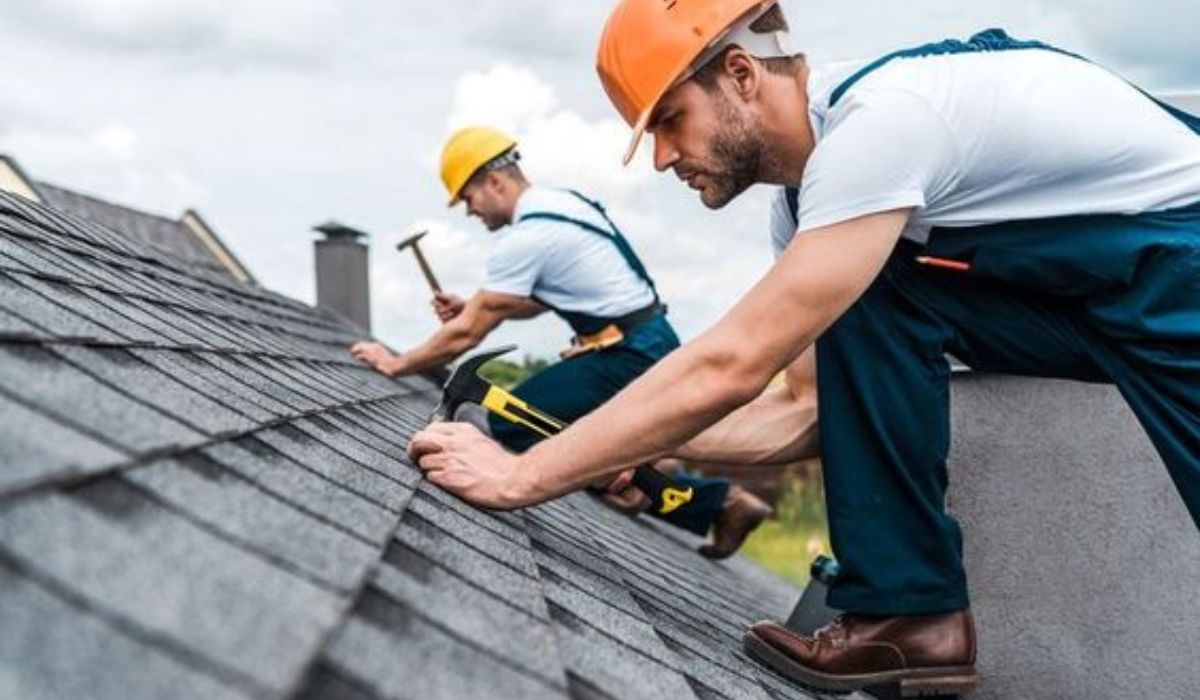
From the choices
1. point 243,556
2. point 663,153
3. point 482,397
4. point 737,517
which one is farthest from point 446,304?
point 243,556

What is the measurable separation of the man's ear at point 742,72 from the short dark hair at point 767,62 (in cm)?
2

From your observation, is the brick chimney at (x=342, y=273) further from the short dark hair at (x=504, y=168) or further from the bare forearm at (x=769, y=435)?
the bare forearm at (x=769, y=435)

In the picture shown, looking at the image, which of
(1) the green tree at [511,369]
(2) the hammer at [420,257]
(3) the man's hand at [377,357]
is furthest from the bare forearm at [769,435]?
(1) the green tree at [511,369]

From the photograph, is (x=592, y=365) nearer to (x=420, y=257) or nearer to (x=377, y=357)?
(x=377, y=357)

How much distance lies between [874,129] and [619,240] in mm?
3246

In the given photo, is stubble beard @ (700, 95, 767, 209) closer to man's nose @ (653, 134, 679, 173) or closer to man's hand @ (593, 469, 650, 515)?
man's nose @ (653, 134, 679, 173)

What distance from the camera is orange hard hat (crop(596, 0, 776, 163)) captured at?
2197 mm

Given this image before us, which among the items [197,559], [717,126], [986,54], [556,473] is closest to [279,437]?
[556,473]

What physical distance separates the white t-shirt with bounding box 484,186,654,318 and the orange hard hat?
268cm

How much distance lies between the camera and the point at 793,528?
18562mm

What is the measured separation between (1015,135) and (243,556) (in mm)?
1740

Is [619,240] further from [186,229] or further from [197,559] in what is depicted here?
[186,229]

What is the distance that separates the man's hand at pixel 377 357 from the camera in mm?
5168

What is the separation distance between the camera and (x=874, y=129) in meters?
1.93
